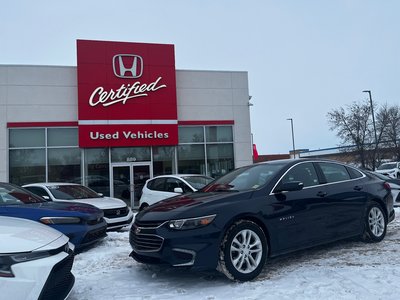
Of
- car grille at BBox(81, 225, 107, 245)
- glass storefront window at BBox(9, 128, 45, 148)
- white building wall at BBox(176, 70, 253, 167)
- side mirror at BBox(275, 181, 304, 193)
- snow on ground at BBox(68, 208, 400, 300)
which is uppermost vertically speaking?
white building wall at BBox(176, 70, 253, 167)

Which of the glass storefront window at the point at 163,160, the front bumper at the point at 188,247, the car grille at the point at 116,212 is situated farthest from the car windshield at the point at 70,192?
the glass storefront window at the point at 163,160

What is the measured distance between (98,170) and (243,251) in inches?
513

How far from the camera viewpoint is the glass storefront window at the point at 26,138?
53.5ft

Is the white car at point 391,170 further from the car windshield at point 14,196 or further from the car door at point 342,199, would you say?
the car windshield at point 14,196

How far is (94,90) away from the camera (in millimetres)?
16703

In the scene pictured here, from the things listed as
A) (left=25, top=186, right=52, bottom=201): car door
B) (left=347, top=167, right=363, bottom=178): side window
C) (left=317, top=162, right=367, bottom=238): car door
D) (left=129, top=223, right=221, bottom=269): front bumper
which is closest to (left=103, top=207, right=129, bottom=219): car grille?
(left=25, top=186, right=52, bottom=201): car door

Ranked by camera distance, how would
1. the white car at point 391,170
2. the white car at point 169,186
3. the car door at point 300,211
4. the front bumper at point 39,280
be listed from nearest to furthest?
the front bumper at point 39,280 < the car door at point 300,211 < the white car at point 169,186 < the white car at point 391,170

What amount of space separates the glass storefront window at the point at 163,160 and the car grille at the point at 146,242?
12.4m

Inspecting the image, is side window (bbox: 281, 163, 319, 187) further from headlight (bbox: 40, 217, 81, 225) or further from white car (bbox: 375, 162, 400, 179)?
white car (bbox: 375, 162, 400, 179)

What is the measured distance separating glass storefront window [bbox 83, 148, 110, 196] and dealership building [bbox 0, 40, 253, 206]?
1.6 inches

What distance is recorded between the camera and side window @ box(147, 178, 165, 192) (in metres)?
11.5

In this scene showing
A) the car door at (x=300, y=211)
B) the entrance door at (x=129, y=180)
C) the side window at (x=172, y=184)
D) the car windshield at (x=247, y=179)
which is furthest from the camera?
the entrance door at (x=129, y=180)

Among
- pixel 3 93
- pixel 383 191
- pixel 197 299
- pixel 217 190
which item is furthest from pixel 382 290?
pixel 3 93

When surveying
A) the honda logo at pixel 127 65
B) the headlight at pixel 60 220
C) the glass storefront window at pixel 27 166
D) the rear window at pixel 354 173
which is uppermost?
the honda logo at pixel 127 65
